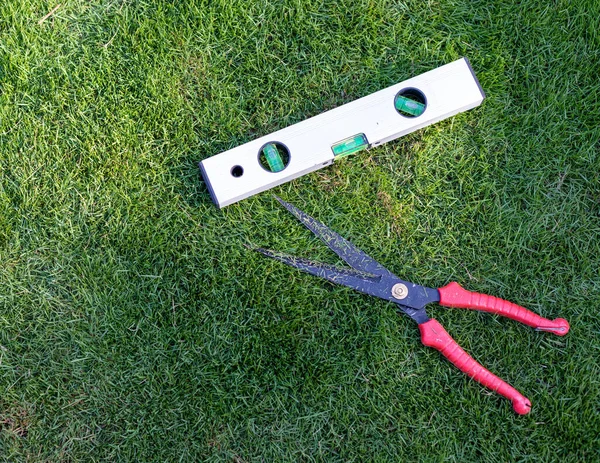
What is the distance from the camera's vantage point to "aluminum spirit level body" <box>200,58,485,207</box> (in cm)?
247

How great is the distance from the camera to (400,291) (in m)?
2.42

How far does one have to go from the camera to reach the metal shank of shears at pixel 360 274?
2.42m

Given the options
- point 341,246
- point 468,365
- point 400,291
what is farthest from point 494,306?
point 341,246

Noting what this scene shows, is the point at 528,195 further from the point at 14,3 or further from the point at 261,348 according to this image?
the point at 14,3

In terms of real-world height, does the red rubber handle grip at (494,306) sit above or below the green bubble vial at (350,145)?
below

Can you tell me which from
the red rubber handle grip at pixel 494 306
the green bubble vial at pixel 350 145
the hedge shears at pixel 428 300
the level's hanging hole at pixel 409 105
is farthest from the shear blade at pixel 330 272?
the level's hanging hole at pixel 409 105

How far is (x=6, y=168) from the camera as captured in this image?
8.59 ft

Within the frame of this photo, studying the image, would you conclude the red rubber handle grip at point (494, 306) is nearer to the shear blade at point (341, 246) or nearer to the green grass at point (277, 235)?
the green grass at point (277, 235)

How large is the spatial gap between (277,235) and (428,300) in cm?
70

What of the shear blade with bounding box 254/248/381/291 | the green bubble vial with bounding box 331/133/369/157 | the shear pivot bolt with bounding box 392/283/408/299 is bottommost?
the shear pivot bolt with bounding box 392/283/408/299

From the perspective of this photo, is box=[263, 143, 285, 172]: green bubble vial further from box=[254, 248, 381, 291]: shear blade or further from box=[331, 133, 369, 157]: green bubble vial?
box=[254, 248, 381, 291]: shear blade

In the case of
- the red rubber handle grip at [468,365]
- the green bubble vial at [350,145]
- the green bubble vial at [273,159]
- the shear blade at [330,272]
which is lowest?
the red rubber handle grip at [468,365]

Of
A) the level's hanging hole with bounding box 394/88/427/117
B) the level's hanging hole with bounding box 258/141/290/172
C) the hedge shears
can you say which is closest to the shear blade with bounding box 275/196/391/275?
the hedge shears

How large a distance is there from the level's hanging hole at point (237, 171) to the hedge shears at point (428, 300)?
36 cm
